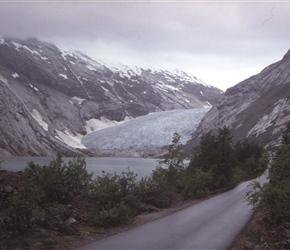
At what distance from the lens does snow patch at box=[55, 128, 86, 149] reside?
461 feet

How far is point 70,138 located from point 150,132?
Result: 37522 mm


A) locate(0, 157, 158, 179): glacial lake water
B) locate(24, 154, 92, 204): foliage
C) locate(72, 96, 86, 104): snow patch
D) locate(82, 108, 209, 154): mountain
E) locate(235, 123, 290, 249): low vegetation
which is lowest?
locate(235, 123, 290, 249): low vegetation

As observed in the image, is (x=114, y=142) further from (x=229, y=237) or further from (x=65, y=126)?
(x=229, y=237)

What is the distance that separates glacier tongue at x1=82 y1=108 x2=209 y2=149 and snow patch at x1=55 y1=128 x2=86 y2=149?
10.7 feet

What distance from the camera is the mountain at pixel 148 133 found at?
126 meters

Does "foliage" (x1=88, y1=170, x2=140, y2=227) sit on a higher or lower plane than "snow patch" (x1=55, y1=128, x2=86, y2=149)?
lower

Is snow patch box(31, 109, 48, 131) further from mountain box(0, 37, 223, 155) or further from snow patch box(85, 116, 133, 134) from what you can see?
snow patch box(85, 116, 133, 134)

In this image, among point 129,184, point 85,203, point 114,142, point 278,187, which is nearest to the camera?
point 278,187

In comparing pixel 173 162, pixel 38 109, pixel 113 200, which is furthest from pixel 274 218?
pixel 38 109

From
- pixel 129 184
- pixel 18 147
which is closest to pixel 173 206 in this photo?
pixel 129 184

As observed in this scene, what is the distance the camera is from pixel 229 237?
532 inches

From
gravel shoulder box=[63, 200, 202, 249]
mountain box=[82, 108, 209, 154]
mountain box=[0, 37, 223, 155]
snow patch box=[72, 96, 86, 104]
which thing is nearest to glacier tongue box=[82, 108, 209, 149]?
mountain box=[82, 108, 209, 154]

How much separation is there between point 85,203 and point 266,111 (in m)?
93.1

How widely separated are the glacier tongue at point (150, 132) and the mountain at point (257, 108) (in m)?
4.31
